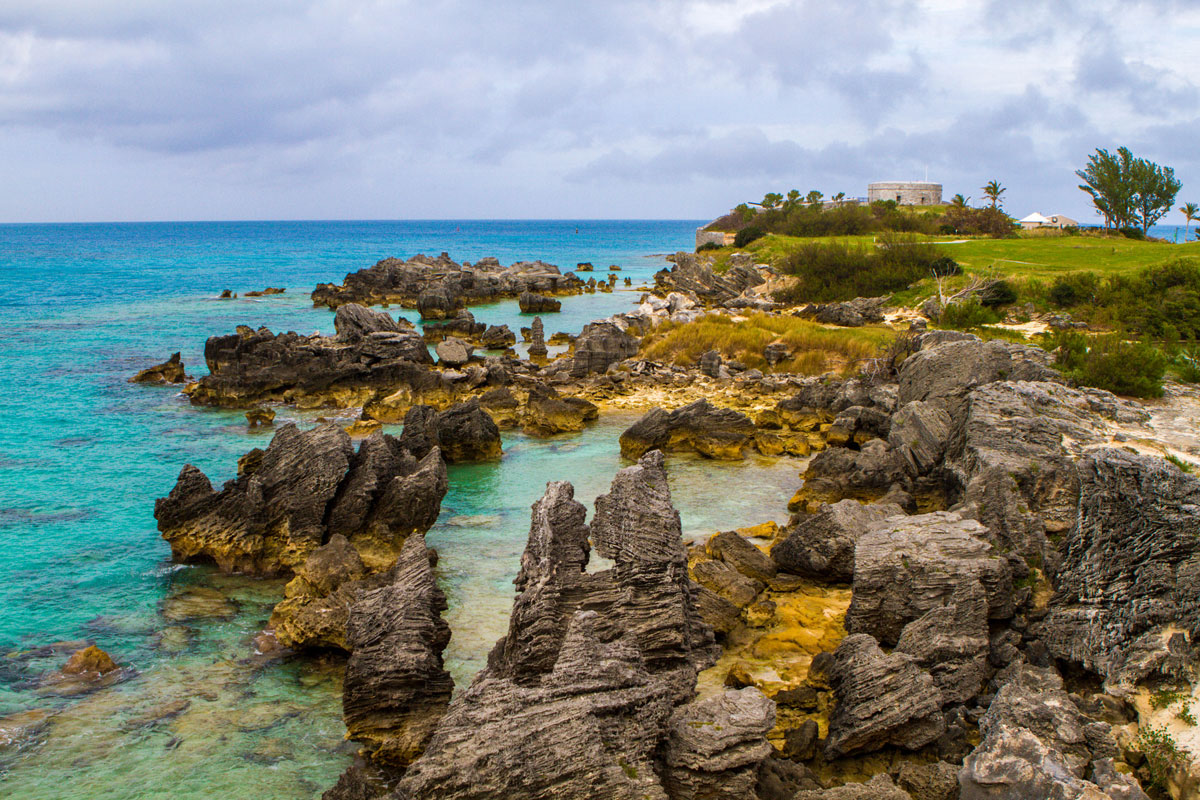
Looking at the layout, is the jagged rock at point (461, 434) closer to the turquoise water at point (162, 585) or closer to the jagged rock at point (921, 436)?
the turquoise water at point (162, 585)

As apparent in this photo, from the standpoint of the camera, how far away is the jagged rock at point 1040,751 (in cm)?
767

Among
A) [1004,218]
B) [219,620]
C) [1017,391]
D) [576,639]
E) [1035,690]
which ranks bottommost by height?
[219,620]

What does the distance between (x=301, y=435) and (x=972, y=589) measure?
14107 mm

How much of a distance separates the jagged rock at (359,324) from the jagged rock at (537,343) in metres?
6.89

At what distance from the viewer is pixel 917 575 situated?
40.9 feet

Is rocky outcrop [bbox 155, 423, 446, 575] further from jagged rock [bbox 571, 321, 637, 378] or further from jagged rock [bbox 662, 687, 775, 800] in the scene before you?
jagged rock [bbox 571, 321, 637, 378]

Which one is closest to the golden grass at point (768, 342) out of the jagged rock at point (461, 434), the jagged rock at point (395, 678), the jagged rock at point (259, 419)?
the jagged rock at point (461, 434)

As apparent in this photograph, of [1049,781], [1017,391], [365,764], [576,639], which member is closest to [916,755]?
[1049,781]

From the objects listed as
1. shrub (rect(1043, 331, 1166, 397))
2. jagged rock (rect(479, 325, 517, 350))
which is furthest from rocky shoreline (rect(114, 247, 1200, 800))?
jagged rock (rect(479, 325, 517, 350))

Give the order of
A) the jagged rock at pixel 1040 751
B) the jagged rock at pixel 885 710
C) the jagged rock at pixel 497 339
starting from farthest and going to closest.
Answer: the jagged rock at pixel 497 339, the jagged rock at pixel 885 710, the jagged rock at pixel 1040 751

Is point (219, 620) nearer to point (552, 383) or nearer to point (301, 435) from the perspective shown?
point (301, 435)

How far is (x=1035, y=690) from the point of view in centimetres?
1018

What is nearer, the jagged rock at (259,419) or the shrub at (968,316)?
the jagged rock at (259,419)

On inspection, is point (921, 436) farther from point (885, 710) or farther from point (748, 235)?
point (748, 235)
